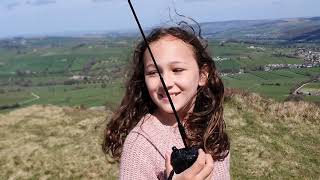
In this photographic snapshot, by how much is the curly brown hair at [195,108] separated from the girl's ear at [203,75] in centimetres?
1

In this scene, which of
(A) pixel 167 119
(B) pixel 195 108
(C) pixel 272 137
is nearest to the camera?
(A) pixel 167 119

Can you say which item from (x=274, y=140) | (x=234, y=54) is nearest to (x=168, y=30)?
(x=274, y=140)

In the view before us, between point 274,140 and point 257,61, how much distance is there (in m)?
73.8

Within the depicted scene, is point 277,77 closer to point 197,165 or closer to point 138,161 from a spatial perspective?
point 138,161

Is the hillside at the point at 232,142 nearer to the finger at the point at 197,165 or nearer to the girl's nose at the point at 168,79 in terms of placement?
the girl's nose at the point at 168,79

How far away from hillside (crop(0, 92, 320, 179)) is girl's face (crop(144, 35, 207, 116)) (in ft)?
28.7

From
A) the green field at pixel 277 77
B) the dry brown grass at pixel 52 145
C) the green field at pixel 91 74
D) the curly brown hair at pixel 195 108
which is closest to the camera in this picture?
the curly brown hair at pixel 195 108

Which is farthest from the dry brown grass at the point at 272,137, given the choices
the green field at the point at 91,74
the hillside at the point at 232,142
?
the green field at the point at 91,74

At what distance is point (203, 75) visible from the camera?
312 cm

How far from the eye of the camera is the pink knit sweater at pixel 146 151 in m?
2.54

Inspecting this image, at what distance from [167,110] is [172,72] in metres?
0.22

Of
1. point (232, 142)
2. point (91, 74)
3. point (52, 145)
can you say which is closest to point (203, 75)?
point (232, 142)

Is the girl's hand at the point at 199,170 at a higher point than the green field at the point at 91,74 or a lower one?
higher

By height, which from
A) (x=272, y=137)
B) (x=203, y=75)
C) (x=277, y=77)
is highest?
(x=203, y=75)
